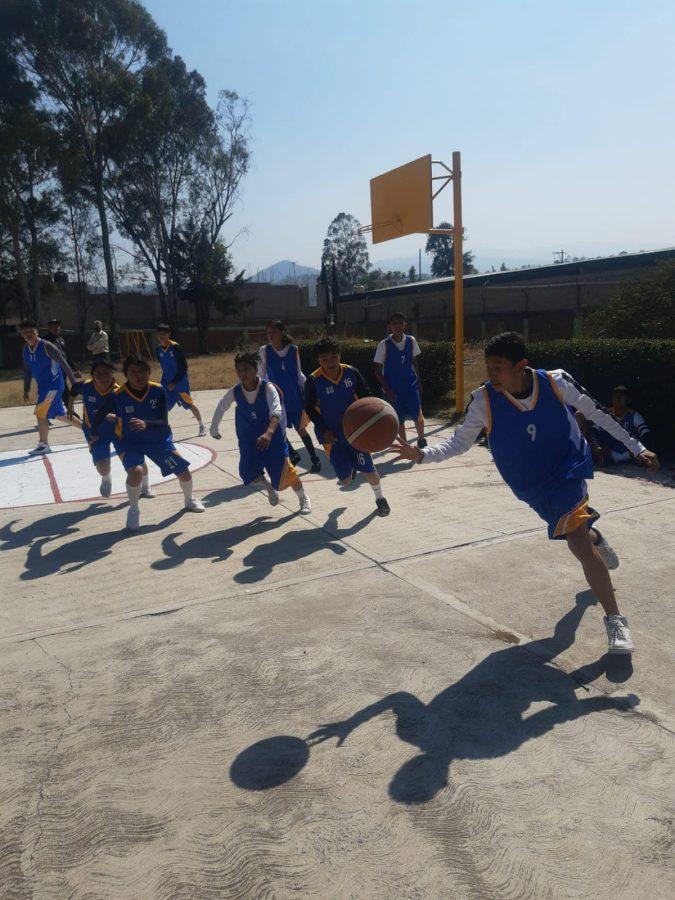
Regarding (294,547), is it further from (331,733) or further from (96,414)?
(331,733)

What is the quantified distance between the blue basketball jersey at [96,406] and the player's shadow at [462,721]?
497cm

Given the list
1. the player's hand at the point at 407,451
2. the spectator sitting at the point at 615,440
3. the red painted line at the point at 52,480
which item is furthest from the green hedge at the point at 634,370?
the red painted line at the point at 52,480

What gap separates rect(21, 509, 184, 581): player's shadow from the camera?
→ 572 cm

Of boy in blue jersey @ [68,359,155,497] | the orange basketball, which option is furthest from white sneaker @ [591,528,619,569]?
boy in blue jersey @ [68,359,155,497]

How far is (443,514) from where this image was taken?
6773 mm

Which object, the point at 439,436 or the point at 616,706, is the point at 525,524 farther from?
the point at 439,436

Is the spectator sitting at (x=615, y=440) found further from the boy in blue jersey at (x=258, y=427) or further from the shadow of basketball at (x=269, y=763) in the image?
the shadow of basketball at (x=269, y=763)

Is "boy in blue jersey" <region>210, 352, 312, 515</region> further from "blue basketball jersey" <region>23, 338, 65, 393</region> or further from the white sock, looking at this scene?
"blue basketball jersey" <region>23, 338, 65, 393</region>

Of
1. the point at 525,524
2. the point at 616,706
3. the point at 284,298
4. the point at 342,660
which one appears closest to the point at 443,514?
the point at 525,524

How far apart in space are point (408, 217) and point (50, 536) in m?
9.08

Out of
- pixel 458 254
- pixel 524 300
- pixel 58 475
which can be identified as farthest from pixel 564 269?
pixel 58 475

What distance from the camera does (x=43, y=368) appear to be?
1064 cm

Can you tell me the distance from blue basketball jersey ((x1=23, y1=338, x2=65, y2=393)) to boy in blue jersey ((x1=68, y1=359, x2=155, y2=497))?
10.00 ft

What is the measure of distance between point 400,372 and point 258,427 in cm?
317
